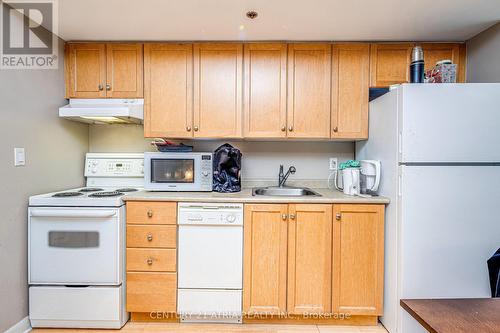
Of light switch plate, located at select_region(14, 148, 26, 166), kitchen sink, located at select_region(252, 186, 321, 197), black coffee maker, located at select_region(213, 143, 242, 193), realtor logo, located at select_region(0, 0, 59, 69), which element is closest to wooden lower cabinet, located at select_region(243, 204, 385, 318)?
black coffee maker, located at select_region(213, 143, 242, 193)

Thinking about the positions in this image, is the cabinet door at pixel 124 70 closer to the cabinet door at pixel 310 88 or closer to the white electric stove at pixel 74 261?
the white electric stove at pixel 74 261

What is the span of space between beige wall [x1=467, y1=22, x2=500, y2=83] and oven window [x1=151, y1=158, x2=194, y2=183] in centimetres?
226

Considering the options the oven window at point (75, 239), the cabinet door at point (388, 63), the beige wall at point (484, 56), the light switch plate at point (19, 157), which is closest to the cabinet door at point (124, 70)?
the light switch plate at point (19, 157)

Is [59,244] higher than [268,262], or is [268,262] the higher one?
[59,244]

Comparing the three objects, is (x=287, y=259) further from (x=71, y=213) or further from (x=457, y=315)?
(x=71, y=213)

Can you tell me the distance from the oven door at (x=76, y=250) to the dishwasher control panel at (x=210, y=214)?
45cm

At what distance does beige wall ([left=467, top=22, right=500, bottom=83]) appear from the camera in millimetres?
1922

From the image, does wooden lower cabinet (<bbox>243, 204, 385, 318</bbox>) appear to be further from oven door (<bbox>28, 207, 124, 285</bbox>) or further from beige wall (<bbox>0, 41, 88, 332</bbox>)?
beige wall (<bbox>0, 41, 88, 332</bbox>)

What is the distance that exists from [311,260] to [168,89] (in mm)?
1709

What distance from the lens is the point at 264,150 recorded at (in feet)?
8.45

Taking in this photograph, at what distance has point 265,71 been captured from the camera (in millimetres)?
2242

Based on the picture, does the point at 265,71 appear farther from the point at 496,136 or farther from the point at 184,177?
the point at 496,136

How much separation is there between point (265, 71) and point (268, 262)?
1462 mm

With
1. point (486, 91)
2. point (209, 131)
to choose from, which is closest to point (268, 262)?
point (209, 131)
